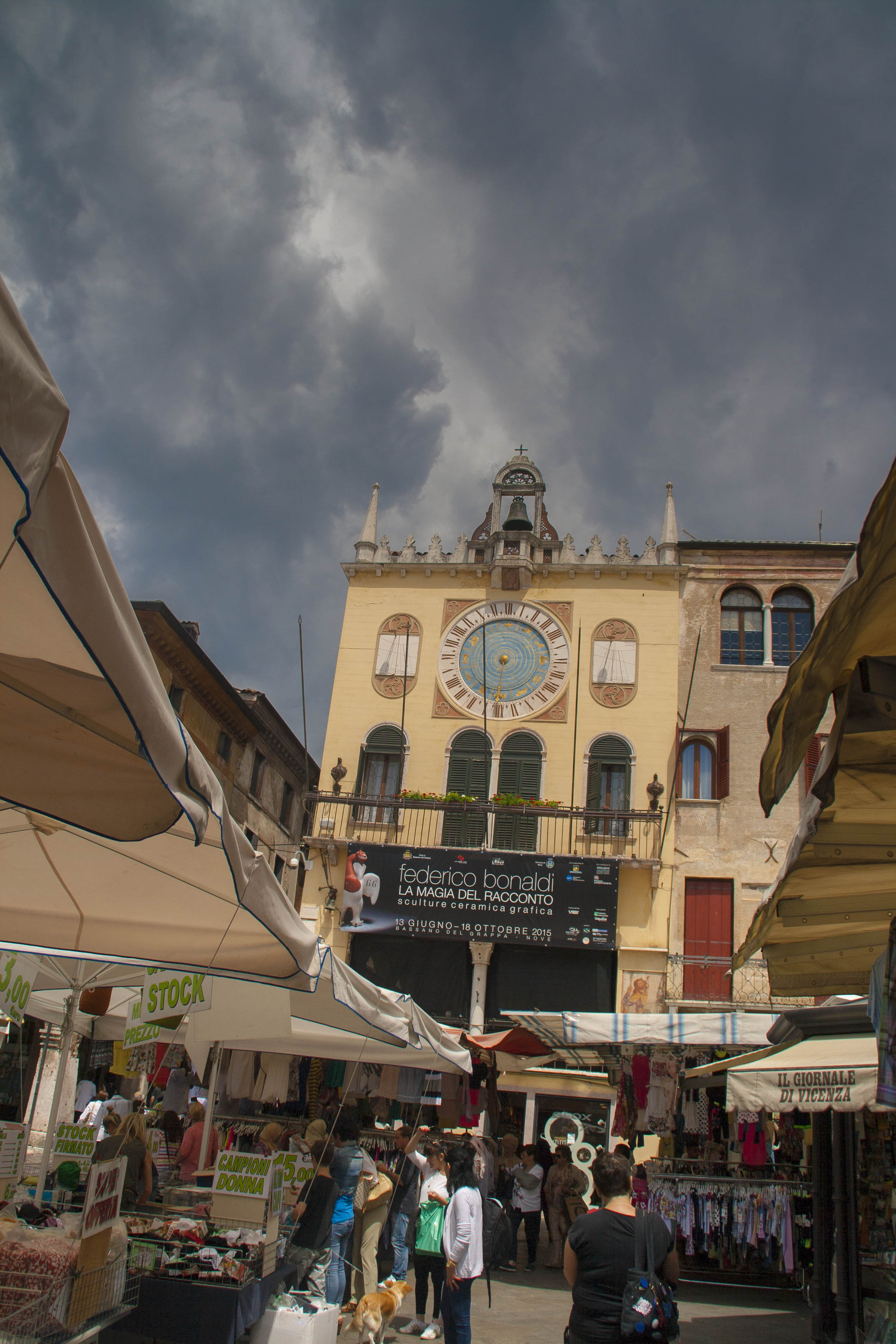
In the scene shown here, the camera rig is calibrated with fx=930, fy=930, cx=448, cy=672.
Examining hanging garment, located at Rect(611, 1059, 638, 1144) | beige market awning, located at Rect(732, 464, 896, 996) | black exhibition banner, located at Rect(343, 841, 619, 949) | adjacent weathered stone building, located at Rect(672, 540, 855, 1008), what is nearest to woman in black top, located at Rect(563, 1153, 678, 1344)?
beige market awning, located at Rect(732, 464, 896, 996)

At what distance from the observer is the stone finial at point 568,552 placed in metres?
23.1

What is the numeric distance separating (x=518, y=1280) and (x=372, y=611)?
50.2ft

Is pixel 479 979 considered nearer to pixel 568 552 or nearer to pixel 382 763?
pixel 382 763

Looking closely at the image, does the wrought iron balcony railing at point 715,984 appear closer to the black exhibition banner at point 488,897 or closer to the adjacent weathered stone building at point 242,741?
the black exhibition banner at point 488,897

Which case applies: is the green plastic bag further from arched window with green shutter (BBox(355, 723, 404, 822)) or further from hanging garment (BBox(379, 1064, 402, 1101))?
arched window with green shutter (BBox(355, 723, 404, 822))

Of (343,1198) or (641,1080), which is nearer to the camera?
(343,1198)

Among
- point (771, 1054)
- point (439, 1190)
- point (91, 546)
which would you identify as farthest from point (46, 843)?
point (771, 1054)

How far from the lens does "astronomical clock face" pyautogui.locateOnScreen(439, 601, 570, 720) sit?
21984 mm

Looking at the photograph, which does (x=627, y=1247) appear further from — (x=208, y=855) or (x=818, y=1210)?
(x=818, y=1210)

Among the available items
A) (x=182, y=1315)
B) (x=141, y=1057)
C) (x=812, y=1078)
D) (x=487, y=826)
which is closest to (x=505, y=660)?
(x=487, y=826)

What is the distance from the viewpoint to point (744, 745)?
21.0m

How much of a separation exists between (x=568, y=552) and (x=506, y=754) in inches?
213

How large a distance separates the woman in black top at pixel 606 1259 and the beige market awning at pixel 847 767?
136 centimetres

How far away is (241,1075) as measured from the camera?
14938mm
